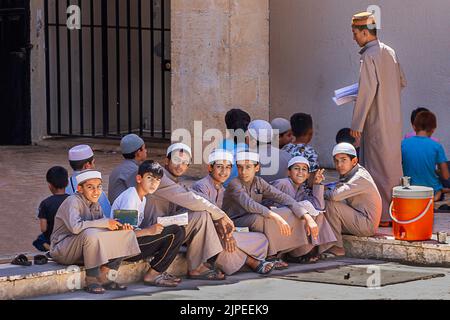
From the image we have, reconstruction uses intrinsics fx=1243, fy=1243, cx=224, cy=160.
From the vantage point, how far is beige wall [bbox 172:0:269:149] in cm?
1255

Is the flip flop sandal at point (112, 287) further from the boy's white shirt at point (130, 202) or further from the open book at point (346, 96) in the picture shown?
the open book at point (346, 96)

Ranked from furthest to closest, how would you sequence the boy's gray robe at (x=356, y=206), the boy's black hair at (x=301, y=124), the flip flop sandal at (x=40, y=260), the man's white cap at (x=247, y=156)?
the boy's black hair at (x=301, y=124)
the boy's gray robe at (x=356, y=206)
the man's white cap at (x=247, y=156)
the flip flop sandal at (x=40, y=260)

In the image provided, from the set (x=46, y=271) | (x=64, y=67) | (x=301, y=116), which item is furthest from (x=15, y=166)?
(x=46, y=271)

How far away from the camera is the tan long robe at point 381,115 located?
34.2 ft

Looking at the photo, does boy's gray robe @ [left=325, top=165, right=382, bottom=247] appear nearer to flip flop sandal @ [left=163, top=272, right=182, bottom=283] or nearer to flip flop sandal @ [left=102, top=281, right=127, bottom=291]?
flip flop sandal @ [left=163, top=272, right=182, bottom=283]

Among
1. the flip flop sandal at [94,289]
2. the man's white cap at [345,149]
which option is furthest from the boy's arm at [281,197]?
the flip flop sandal at [94,289]

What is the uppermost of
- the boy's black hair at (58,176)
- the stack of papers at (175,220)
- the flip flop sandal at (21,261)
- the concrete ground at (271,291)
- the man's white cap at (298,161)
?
the man's white cap at (298,161)

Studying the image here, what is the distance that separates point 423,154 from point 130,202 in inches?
135

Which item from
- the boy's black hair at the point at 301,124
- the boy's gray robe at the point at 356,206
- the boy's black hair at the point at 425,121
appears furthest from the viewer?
the boy's black hair at the point at 425,121

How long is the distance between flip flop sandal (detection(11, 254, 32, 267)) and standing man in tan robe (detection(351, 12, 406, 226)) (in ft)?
10.4

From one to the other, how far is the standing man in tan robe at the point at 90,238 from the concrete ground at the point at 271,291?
19 cm

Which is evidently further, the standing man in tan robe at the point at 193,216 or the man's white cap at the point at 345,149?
the man's white cap at the point at 345,149
